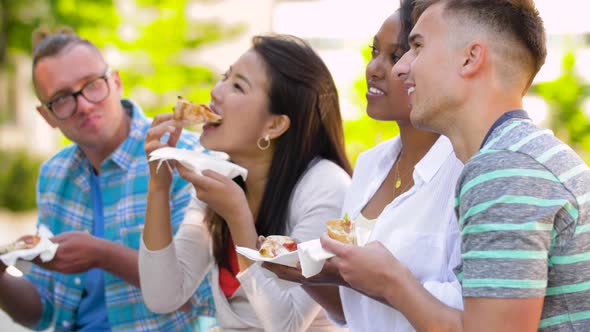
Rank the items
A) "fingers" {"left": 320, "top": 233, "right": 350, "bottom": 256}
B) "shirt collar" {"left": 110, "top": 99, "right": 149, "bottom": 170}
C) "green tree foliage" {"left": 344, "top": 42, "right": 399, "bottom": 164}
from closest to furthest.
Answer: "fingers" {"left": 320, "top": 233, "right": 350, "bottom": 256} → "shirt collar" {"left": 110, "top": 99, "right": 149, "bottom": 170} → "green tree foliage" {"left": 344, "top": 42, "right": 399, "bottom": 164}

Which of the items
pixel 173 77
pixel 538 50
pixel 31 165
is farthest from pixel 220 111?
pixel 31 165

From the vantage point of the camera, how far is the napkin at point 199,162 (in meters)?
2.75

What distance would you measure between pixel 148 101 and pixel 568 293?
1137cm

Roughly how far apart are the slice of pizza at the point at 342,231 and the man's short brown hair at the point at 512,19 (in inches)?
26.3

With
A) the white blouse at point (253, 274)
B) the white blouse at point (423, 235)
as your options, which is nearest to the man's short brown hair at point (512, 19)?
the white blouse at point (423, 235)

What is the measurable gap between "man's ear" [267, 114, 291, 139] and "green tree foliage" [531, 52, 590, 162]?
9.85 m

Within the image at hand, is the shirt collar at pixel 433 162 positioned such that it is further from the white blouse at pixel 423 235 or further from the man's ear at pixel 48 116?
the man's ear at pixel 48 116

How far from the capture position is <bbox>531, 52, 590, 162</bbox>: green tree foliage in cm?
1187

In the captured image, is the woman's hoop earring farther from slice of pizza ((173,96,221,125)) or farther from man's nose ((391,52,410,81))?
man's nose ((391,52,410,81))

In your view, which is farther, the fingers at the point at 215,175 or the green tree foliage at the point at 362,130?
the green tree foliage at the point at 362,130

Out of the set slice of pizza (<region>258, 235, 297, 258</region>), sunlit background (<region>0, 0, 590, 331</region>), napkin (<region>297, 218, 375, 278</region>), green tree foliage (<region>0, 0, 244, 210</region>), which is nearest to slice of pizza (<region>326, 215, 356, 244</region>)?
napkin (<region>297, 218, 375, 278</region>)

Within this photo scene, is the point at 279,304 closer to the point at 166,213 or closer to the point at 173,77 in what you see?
the point at 166,213

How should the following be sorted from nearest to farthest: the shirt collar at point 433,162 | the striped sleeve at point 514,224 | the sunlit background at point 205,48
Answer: the striped sleeve at point 514,224 → the shirt collar at point 433,162 → the sunlit background at point 205,48

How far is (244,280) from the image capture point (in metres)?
2.60
